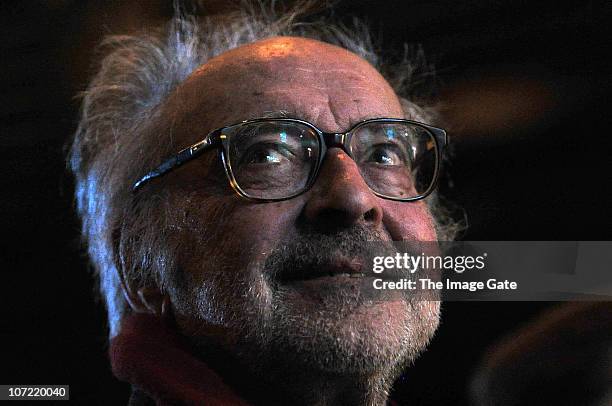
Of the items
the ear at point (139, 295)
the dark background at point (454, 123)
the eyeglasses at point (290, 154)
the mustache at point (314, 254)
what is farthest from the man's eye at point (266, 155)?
the dark background at point (454, 123)

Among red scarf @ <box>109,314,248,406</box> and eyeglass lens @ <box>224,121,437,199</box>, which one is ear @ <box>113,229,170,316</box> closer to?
red scarf @ <box>109,314,248,406</box>

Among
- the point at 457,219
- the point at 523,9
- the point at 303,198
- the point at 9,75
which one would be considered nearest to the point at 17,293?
the point at 9,75

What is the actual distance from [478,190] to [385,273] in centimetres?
46

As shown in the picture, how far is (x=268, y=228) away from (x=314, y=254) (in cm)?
7

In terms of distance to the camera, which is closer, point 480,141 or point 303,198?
point 303,198

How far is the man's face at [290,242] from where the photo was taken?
875 millimetres

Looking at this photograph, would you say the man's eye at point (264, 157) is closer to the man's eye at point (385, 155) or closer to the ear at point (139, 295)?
the man's eye at point (385, 155)

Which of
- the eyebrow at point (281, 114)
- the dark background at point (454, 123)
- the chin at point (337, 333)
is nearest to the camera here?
the chin at point (337, 333)

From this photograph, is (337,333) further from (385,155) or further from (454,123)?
(454,123)

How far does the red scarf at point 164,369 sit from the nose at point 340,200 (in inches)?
9.9

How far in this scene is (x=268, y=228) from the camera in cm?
91

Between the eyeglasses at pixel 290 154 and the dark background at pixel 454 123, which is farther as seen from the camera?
the dark background at pixel 454 123

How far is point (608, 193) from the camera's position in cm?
115

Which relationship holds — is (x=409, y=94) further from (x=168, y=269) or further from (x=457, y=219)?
(x=168, y=269)
